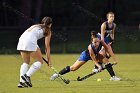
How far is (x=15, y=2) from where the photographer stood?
40.8m

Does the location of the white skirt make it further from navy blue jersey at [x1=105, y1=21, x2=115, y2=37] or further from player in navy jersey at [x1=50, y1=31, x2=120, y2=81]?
navy blue jersey at [x1=105, y1=21, x2=115, y2=37]

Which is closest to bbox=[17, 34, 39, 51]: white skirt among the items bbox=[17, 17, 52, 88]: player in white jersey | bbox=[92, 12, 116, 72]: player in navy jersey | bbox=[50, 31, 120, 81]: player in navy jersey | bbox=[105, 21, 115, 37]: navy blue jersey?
bbox=[17, 17, 52, 88]: player in white jersey

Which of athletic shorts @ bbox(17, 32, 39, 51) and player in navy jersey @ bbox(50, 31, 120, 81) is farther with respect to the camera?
player in navy jersey @ bbox(50, 31, 120, 81)

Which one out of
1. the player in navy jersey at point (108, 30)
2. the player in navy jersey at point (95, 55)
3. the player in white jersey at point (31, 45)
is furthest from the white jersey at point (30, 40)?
the player in navy jersey at point (108, 30)

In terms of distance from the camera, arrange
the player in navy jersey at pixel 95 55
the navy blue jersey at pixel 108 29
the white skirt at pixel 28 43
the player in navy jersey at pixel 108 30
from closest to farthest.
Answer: the white skirt at pixel 28 43, the player in navy jersey at pixel 95 55, the player in navy jersey at pixel 108 30, the navy blue jersey at pixel 108 29

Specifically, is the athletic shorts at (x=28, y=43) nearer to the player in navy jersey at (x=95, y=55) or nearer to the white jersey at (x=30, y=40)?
the white jersey at (x=30, y=40)

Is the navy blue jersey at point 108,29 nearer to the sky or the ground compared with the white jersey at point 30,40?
nearer to the ground

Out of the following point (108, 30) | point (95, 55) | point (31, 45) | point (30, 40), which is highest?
point (30, 40)

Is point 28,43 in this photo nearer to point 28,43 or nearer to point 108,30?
point 28,43

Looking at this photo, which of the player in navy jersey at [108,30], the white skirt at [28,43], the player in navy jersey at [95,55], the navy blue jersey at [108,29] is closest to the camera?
the white skirt at [28,43]

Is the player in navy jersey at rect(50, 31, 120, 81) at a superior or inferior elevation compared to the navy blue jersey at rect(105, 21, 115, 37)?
inferior

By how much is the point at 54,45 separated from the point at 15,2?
9.92 m

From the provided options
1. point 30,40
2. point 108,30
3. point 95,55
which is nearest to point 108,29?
point 108,30

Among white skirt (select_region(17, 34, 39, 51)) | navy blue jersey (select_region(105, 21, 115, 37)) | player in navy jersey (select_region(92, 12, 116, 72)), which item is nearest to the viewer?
white skirt (select_region(17, 34, 39, 51))
